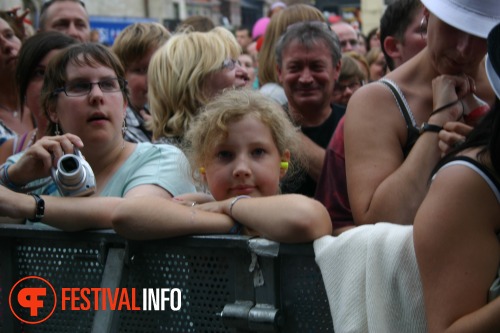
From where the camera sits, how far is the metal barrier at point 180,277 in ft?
7.88

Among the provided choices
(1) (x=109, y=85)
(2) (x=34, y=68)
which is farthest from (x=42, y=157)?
(2) (x=34, y=68)

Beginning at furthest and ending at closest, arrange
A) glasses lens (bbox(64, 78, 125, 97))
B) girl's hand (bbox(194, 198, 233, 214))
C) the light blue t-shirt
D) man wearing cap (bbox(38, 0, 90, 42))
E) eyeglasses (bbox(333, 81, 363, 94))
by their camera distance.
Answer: man wearing cap (bbox(38, 0, 90, 42))
eyeglasses (bbox(333, 81, 363, 94))
glasses lens (bbox(64, 78, 125, 97))
the light blue t-shirt
girl's hand (bbox(194, 198, 233, 214))

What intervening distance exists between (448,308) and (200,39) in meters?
2.49

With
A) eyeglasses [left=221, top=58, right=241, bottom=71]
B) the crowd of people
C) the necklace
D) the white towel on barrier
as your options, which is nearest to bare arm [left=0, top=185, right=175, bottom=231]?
the crowd of people

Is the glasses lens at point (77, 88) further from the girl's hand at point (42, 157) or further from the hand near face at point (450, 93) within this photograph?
the hand near face at point (450, 93)

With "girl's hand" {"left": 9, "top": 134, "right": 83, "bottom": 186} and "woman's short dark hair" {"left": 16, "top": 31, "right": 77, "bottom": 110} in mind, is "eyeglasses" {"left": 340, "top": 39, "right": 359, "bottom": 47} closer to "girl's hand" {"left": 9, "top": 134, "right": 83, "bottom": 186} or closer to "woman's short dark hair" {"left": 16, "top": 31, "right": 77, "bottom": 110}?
"woman's short dark hair" {"left": 16, "top": 31, "right": 77, "bottom": 110}

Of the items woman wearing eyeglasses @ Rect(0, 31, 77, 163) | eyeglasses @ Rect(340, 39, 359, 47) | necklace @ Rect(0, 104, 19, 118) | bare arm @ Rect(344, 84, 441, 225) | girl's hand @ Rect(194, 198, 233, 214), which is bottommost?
eyeglasses @ Rect(340, 39, 359, 47)

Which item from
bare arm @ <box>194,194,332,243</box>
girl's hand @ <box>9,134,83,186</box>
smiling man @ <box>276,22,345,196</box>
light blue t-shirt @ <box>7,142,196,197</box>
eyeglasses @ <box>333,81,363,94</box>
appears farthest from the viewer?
eyeglasses @ <box>333,81,363,94</box>

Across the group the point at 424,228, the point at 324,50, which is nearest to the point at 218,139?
the point at 424,228

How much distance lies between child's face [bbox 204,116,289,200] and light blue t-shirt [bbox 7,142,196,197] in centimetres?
24

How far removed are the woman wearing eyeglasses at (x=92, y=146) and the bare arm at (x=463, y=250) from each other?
1432 mm

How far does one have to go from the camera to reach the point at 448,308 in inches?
79.3

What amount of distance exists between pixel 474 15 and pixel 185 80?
183 centimetres

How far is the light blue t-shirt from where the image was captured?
3299 mm
